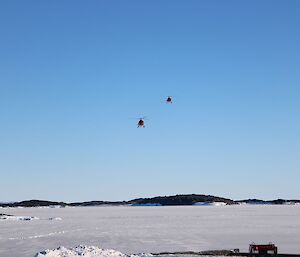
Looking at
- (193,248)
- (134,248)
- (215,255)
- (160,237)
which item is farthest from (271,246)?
(160,237)

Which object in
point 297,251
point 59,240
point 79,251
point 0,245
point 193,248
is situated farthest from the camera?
point 59,240

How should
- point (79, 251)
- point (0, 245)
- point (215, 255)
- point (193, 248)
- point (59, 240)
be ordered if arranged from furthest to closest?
point (59, 240), point (0, 245), point (193, 248), point (215, 255), point (79, 251)

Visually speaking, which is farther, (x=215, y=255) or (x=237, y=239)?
(x=237, y=239)

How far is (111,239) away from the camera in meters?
48.2

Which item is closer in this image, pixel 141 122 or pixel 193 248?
pixel 141 122

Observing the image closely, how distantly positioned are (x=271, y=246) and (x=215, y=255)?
11.1ft

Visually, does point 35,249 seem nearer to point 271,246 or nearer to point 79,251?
point 79,251

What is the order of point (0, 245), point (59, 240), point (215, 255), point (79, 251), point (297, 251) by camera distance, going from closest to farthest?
1. point (79, 251)
2. point (215, 255)
3. point (297, 251)
4. point (0, 245)
5. point (59, 240)

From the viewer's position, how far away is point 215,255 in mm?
32500

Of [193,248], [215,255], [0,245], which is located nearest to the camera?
[215,255]

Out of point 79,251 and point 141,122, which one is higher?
point 141,122

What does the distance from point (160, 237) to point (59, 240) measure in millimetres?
8650

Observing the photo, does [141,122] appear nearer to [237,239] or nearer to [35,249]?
[35,249]

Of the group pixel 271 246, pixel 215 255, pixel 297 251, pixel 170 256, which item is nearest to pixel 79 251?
pixel 170 256
